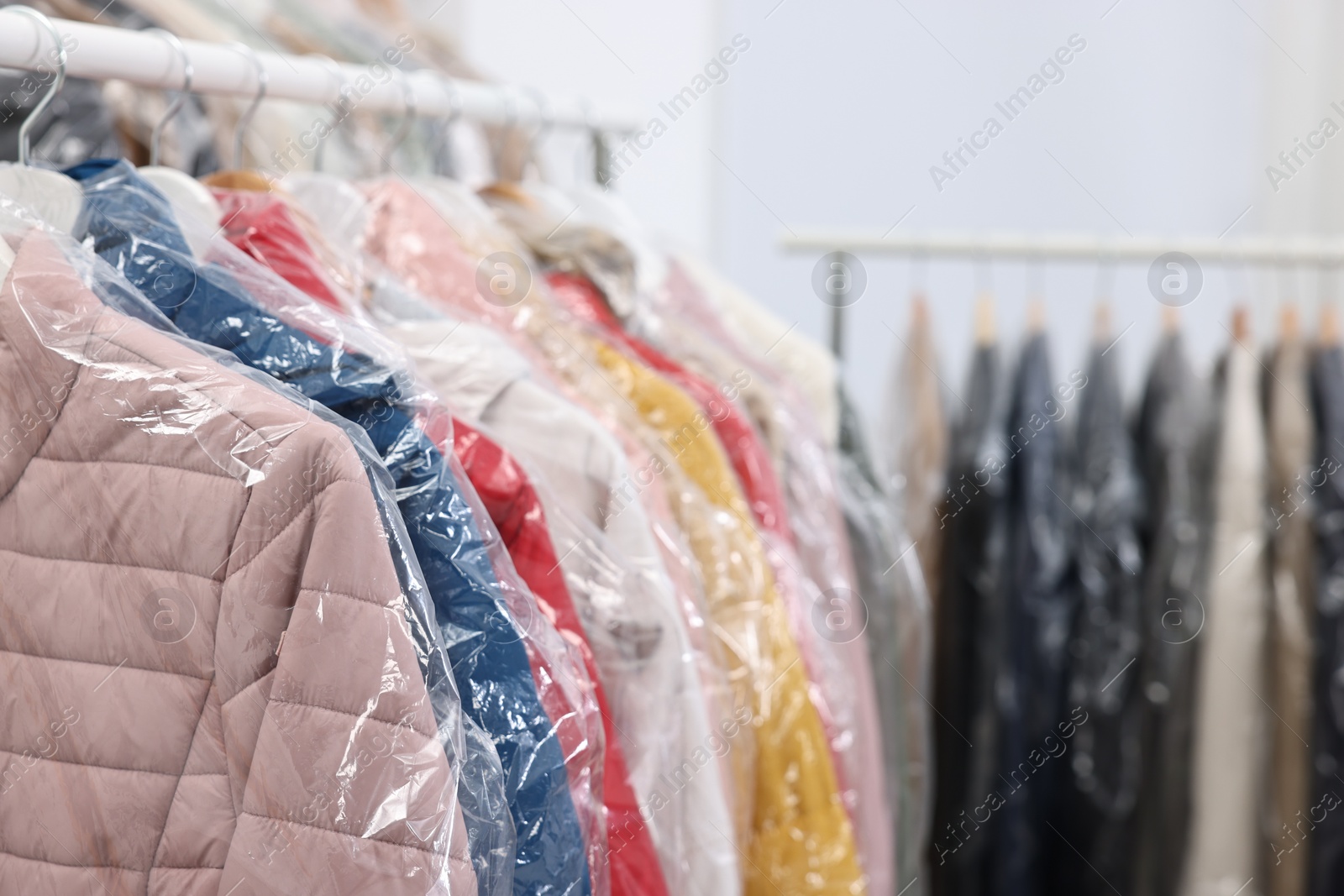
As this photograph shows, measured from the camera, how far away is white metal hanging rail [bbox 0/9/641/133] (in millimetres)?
770

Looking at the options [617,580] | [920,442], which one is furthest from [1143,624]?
[617,580]

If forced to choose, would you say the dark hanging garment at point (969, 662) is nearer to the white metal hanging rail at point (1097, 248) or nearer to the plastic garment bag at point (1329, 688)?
the white metal hanging rail at point (1097, 248)

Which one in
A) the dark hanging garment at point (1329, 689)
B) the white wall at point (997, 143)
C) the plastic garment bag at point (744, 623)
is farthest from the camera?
the white wall at point (997, 143)

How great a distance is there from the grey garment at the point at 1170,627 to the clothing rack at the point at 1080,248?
8.5 inches

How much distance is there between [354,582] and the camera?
0.60m

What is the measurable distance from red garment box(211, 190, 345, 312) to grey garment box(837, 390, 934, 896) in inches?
26.0

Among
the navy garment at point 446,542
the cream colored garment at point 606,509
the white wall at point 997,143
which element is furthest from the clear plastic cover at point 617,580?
the white wall at point 997,143

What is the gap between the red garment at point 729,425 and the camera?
1060 mm

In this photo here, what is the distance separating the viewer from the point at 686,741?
2.80ft

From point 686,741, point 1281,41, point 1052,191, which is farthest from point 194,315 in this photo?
point 1281,41

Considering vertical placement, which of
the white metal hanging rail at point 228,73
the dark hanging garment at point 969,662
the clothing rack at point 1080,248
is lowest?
the dark hanging garment at point 969,662

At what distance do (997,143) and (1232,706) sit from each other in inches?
54.3

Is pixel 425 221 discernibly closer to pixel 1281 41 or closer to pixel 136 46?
pixel 136 46

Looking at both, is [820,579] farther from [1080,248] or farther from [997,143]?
[997,143]
